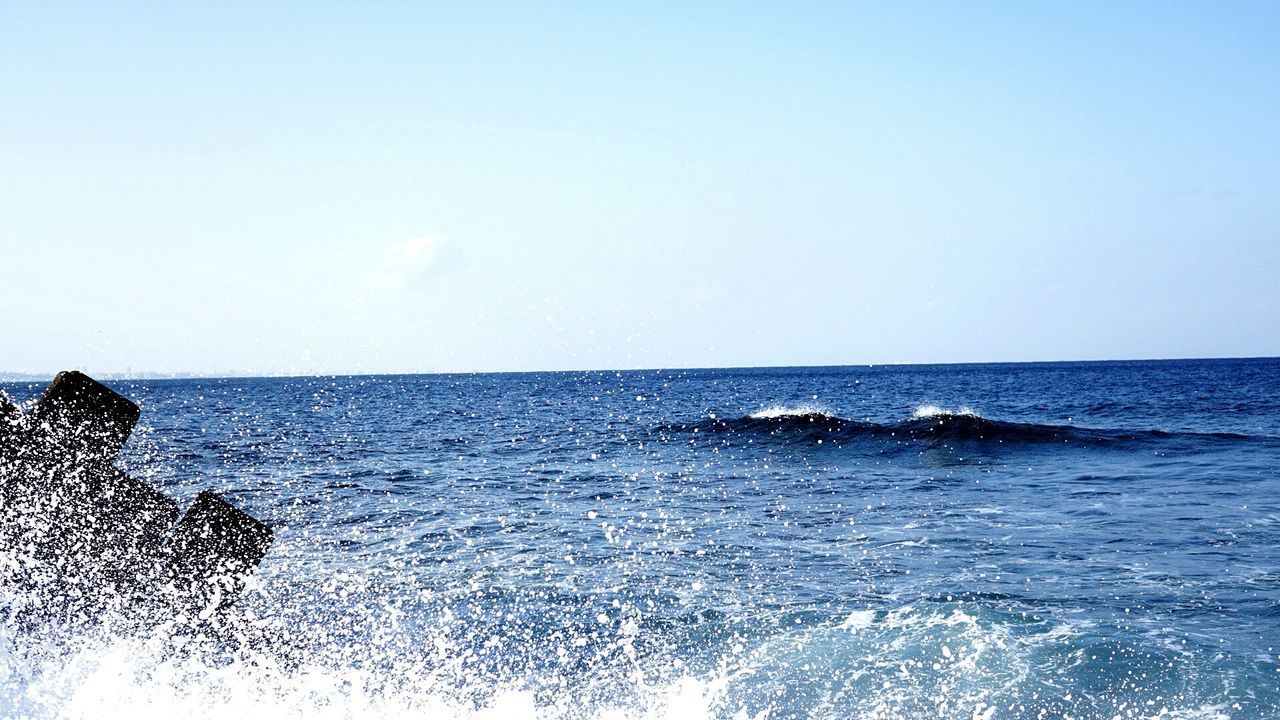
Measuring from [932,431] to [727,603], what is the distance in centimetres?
2259

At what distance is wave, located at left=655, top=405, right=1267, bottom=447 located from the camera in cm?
2873

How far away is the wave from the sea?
20.4ft

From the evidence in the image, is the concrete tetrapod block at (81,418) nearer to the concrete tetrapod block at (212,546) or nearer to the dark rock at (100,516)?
the dark rock at (100,516)

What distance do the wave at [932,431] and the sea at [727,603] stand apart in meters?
6.20

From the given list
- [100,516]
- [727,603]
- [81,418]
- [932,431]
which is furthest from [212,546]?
[932,431]

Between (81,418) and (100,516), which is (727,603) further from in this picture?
(81,418)

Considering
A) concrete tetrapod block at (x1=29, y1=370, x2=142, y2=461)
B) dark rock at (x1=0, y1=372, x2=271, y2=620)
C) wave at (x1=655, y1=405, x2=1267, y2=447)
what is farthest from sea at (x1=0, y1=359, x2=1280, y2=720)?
wave at (x1=655, y1=405, x2=1267, y2=447)

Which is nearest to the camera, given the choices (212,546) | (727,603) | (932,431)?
(212,546)

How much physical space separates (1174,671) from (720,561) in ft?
18.2

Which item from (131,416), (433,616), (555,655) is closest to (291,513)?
(433,616)

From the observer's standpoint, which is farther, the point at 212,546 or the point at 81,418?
the point at 212,546

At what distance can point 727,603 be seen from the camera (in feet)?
32.9

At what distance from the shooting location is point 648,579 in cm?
1109

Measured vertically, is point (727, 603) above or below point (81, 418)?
below
